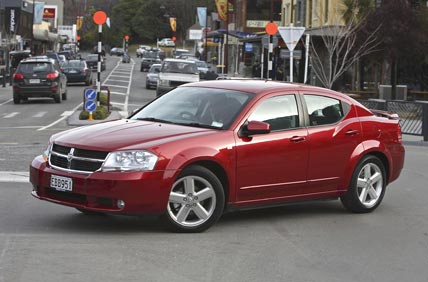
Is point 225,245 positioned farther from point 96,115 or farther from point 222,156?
point 96,115

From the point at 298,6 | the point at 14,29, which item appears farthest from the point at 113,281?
the point at 14,29

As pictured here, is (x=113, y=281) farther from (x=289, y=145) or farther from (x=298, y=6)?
(x=298, y=6)

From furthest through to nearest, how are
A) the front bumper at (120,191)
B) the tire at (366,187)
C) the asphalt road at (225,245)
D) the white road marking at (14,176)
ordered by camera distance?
the white road marking at (14,176)
the tire at (366,187)
the front bumper at (120,191)
the asphalt road at (225,245)

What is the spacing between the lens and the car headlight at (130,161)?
711cm

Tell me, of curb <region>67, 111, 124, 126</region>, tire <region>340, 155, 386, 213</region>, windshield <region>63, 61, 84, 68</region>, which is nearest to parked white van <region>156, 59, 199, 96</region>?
curb <region>67, 111, 124, 126</region>

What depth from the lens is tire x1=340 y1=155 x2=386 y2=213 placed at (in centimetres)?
902

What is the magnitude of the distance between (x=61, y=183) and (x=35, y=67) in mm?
22787

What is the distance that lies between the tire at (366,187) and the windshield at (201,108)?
181 centimetres

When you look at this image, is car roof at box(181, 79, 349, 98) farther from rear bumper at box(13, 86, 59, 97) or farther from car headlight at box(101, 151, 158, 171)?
rear bumper at box(13, 86, 59, 97)

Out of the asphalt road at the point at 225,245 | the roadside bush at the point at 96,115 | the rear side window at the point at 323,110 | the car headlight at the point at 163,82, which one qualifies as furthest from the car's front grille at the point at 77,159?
the car headlight at the point at 163,82

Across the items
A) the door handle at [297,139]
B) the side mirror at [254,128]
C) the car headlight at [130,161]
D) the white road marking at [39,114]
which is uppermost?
the side mirror at [254,128]

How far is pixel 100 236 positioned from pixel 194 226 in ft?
3.10

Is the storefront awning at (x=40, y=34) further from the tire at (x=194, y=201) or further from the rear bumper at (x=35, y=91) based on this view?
the tire at (x=194, y=201)

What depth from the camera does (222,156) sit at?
7.61 meters
